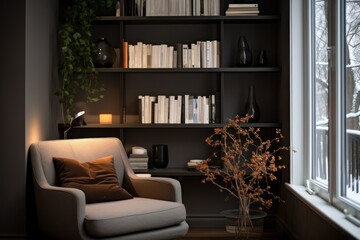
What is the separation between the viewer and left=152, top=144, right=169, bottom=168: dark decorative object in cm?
513

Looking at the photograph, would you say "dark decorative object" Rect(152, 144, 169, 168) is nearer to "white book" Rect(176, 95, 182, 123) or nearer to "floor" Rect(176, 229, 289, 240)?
"white book" Rect(176, 95, 182, 123)

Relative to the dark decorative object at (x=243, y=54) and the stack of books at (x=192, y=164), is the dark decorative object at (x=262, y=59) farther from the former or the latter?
the stack of books at (x=192, y=164)

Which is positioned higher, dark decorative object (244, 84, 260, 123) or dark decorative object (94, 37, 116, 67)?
dark decorative object (94, 37, 116, 67)

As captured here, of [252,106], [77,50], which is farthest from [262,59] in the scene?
[77,50]

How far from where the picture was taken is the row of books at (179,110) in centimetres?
508

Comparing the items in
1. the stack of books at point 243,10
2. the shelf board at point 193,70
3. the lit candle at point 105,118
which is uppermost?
the stack of books at point 243,10

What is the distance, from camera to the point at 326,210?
3.55 m

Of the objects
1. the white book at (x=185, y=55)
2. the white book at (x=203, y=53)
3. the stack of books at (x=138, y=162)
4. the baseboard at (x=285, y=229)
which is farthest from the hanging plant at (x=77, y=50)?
the baseboard at (x=285, y=229)

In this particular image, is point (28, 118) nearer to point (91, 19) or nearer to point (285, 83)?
point (91, 19)

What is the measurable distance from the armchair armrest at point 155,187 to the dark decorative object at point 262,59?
144 centimetres

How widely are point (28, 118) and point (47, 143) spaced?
0.24 m

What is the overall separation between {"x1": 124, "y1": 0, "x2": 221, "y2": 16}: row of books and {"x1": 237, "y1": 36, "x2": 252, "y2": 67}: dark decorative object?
33 cm

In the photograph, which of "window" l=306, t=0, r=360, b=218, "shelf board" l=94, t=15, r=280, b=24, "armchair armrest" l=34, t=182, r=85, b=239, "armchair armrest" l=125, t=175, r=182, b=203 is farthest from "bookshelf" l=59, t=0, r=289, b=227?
"armchair armrest" l=34, t=182, r=85, b=239

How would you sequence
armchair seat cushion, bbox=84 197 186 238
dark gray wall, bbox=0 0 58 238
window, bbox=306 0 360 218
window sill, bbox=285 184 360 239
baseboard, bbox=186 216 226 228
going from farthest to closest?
baseboard, bbox=186 216 226 228, dark gray wall, bbox=0 0 58 238, armchair seat cushion, bbox=84 197 186 238, window, bbox=306 0 360 218, window sill, bbox=285 184 360 239
